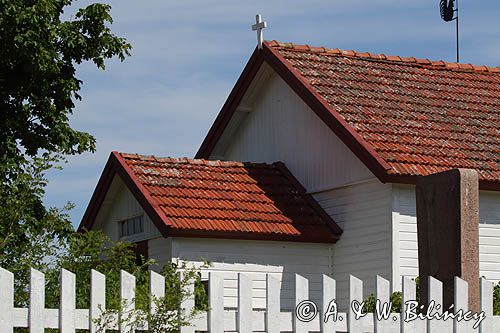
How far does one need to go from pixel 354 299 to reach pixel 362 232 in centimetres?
1196

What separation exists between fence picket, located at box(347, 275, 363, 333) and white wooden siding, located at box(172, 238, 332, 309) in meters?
10.7

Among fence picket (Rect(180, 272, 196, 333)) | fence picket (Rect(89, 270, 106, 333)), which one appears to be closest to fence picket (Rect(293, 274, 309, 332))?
fence picket (Rect(180, 272, 196, 333))

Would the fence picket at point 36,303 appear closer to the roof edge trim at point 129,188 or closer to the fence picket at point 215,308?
the fence picket at point 215,308

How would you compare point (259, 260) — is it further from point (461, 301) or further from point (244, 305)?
point (244, 305)

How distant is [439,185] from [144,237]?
34.9ft

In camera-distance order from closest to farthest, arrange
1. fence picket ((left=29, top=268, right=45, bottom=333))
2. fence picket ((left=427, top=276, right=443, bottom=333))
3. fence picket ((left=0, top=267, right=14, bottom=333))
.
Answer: fence picket ((left=0, top=267, right=14, bottom=333)), fence picket ((left=29, top=268, right=45, bottom=333)), fence picket ((left=427, top=276, right=443, bottom=333))

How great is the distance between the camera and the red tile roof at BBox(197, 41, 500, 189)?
2069 centimetres

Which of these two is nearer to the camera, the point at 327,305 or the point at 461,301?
the point at 327,305

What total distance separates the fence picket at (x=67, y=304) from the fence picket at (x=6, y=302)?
36cm

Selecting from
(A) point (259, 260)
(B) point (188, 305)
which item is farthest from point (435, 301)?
(A) point (259, 260)

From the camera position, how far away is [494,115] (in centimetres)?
2375

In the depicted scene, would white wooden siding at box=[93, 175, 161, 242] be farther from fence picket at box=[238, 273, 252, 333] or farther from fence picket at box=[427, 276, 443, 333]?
fence picket at box=[238, 273, 252, 333]

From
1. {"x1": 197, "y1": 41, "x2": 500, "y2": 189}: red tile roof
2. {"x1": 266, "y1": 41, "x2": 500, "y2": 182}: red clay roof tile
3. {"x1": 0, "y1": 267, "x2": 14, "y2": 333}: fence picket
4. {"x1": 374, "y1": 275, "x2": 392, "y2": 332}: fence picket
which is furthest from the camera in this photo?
{"x1": 266, "y1": 41, "x2": 500, "y2": 182}: red clay roof tile

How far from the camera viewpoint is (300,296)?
8.75 m
